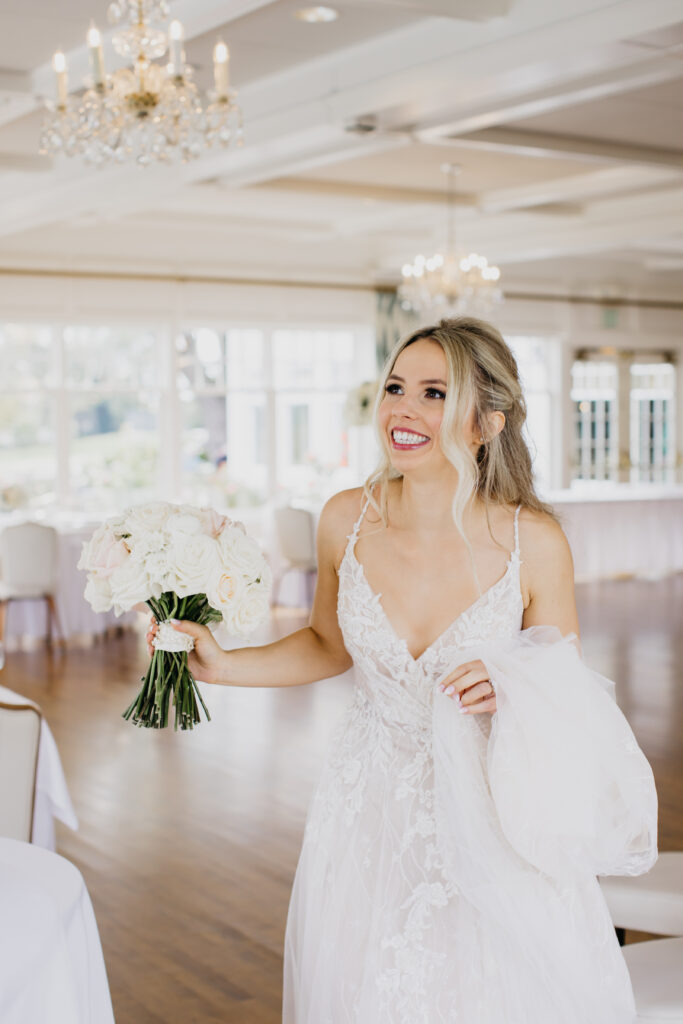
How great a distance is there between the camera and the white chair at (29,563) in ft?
30.3

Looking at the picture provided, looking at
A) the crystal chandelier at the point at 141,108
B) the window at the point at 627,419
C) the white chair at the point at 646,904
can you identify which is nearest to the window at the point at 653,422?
the window at the point at 627,419

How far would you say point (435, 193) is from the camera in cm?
1134

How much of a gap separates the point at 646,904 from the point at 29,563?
7.16m

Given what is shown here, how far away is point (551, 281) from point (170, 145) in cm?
1079

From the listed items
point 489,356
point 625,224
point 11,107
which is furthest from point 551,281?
point 489,356

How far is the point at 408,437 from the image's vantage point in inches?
90.1

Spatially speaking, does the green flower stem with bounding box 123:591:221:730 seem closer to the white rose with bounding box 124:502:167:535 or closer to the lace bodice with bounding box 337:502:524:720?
the white rose with bounding box 124:502:167:535

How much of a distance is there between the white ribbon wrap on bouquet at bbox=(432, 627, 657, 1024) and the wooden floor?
157 centimetres

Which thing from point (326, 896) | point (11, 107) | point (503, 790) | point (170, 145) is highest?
point (11, 107)

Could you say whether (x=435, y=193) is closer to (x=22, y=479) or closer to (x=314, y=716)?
(x=22, y=479)

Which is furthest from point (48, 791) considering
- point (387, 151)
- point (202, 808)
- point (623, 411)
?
point (623, 411)

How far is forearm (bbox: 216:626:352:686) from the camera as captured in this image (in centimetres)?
245

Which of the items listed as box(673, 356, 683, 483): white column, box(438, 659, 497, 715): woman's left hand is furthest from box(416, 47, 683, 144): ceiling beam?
box(673, 356, 683, 483): white column

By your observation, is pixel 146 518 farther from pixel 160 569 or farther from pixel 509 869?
pixel 509 869
